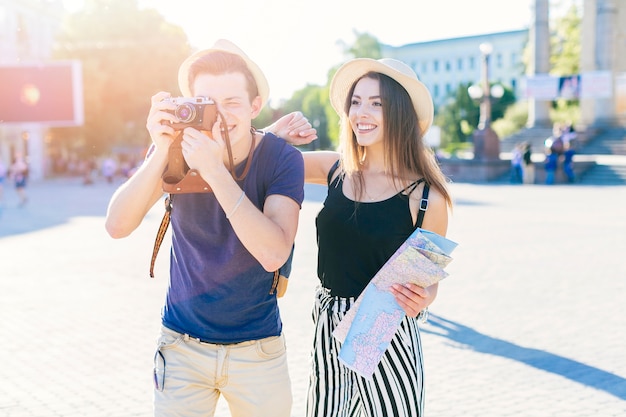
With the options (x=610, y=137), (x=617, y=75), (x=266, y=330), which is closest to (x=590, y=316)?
(x=266, y=330)

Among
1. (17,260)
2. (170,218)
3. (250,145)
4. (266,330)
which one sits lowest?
(17,260)

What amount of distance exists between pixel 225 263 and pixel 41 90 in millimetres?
34018

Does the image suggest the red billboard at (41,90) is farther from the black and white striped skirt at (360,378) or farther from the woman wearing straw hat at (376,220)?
the black and white striped skirt at (360,378)

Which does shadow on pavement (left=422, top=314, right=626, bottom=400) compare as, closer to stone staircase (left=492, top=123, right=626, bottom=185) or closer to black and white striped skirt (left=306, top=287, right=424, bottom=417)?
black and white striped skirt (left=306, top=287, right=424, bottom=417)

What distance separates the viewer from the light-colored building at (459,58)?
10612 centimetres

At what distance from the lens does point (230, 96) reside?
249cm

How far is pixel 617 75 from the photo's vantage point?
149 feet

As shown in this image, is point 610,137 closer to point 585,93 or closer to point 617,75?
point 585,93

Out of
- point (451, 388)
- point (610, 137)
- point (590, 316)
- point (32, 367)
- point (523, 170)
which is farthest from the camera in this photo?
point (610, 137)

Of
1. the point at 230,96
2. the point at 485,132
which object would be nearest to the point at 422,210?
the point at 230,96

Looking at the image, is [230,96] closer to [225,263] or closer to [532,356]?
[225,263]

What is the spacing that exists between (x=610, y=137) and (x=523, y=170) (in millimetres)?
13145

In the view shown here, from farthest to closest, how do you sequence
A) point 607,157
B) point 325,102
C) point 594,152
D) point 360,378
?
point 325,102 → point 594,152 → point 607,157 → point 360,378

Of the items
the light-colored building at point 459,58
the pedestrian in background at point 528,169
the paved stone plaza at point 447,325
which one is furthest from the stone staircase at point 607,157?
the light-colored building at point 459,58
